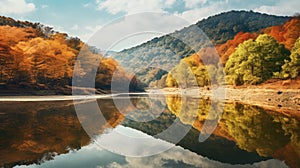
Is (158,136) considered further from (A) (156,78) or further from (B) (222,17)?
(B) (222,17)

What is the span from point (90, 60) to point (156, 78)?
339 ft

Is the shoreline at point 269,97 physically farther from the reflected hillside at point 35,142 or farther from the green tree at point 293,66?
the reflected hillside at point 35,142

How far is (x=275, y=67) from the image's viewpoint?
34.7 meters

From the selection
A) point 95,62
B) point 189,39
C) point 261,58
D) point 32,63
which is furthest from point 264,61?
Result: point 189,39

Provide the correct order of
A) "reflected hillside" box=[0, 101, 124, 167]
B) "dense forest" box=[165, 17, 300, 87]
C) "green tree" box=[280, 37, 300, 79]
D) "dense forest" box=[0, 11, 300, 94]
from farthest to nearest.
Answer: "dense forest" box=[0, 11, 300, 94]
"dense forest" box=[165, 17, 300, 87]
"green tree" box=[280, 37, 300, 79]
"reflected hillside" box=[0, 101, 124, 167]

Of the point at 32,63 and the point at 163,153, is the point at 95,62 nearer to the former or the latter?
the point at 32,63

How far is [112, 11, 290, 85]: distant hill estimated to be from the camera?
5271 inches

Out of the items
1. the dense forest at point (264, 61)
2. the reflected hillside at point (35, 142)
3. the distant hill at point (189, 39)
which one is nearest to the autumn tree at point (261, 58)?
the dense forest at point (264, 61)

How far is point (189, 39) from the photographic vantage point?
147 m

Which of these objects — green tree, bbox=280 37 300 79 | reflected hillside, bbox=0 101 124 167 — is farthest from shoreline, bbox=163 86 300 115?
reflected hillside, bbox=0 101 124 167

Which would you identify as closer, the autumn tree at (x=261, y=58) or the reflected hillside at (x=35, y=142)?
the reflected hillside at (x=35, y=142)

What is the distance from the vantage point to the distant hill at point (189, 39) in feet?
439

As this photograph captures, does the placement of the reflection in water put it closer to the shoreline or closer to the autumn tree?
the shoreline

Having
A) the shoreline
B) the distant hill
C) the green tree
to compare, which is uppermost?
the distant hill
